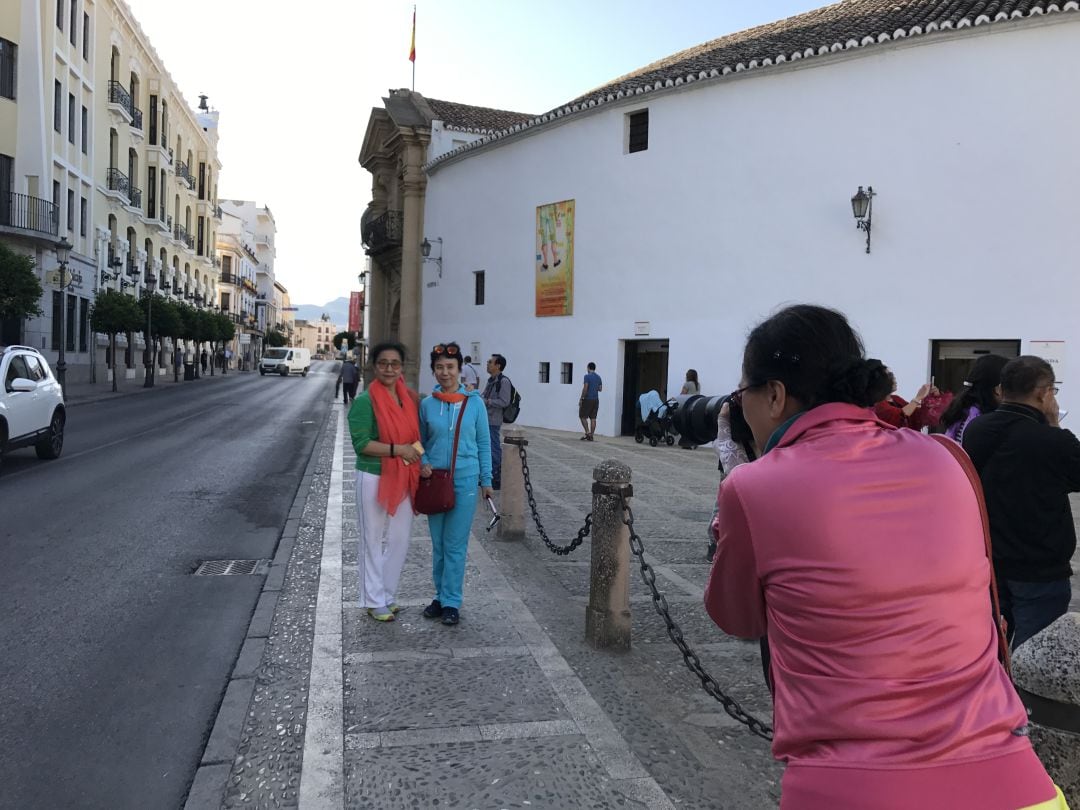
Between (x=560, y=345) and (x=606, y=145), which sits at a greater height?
(x=606, y=145)

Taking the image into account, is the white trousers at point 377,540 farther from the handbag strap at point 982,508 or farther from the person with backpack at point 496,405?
the person with backpack at point 496,405

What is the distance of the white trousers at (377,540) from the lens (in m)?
5.07

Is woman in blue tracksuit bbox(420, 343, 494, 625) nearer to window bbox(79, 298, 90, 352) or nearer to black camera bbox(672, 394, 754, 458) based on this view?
black camera bbox(672, 394, 754, 458)

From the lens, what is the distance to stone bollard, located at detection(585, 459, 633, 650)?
15.4 ft

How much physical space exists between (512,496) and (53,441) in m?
8.18

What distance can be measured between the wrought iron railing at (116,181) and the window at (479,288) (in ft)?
70.7

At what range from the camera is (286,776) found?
3.27 metres

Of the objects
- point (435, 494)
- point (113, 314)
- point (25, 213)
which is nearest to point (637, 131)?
point (435, 494)

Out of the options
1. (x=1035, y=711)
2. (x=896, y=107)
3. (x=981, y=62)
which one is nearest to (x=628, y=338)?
(x=896, y=107)

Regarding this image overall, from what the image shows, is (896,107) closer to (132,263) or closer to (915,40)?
(915,40)

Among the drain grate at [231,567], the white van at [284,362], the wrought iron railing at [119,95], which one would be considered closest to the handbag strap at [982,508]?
the drain grate at [231,567]

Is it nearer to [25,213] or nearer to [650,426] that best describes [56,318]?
[25,213]

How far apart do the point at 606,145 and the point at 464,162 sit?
7428 millimetres

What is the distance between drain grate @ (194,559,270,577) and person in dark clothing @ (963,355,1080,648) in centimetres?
518
